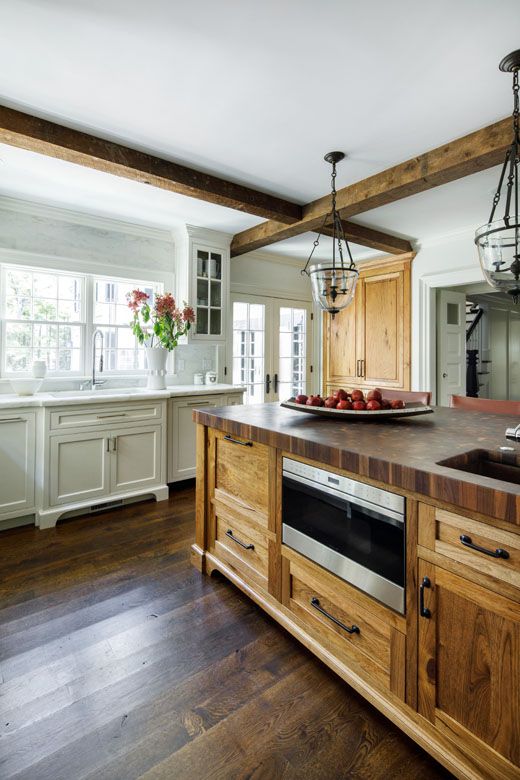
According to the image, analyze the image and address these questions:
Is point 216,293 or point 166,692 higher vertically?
point 216,293

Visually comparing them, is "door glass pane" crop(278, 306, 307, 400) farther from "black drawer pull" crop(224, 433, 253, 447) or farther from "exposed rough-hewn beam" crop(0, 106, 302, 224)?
"black drawer pull" crop(224, 433, 253, 447)

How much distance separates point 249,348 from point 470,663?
442cm

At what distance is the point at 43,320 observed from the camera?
12.1ft

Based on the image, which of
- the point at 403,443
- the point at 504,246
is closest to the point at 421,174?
the point at 504,246

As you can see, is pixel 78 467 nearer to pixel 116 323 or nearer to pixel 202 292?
pixel 116 323

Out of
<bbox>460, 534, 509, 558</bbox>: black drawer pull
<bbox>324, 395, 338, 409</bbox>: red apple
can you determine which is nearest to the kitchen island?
<bbox>460, 534, 509, 558</bbox>: black drawer pull

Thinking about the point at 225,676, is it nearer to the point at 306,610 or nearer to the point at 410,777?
the point at 306,610

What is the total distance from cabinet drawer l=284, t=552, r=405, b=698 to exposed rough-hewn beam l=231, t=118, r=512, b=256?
2536 mm

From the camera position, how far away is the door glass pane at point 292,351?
5590mm

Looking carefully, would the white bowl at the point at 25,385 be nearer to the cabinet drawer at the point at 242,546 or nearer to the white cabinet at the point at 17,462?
the white cabinet at the point at 17,462

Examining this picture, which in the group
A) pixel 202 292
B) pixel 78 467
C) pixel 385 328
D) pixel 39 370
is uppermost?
pixel 202 292

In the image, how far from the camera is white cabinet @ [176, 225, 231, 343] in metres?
4.17

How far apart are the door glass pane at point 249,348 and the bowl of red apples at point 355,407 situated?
10.1 feet

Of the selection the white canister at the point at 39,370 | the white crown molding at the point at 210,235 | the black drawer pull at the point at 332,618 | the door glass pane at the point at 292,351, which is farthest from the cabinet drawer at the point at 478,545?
the door glass pane at the point at 292,351
